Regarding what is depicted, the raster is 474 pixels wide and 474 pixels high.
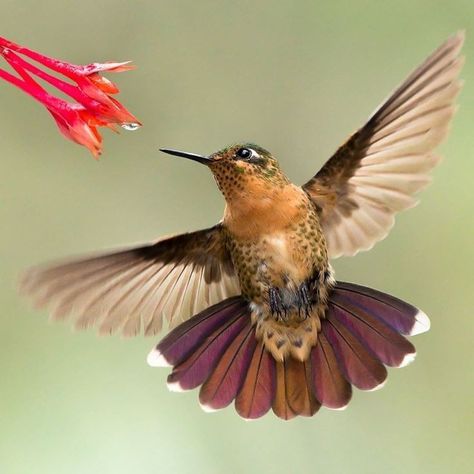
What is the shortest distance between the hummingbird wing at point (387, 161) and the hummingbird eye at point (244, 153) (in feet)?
0.60

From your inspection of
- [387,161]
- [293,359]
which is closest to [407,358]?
[293,359]

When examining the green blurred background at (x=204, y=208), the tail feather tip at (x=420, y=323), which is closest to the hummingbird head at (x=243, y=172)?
the tail feather tip at (x=420, y=323)

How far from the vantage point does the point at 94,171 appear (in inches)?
106

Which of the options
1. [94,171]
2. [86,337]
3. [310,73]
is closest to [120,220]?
[94,171]

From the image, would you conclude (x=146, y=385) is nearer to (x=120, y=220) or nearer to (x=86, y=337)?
(x=86, y=337)

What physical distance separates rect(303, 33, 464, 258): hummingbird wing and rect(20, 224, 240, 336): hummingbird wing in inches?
9.7

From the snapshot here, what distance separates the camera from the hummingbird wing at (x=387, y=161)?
1635 millimetres

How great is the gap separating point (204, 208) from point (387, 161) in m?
0.89

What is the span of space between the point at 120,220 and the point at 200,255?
2.63 ft

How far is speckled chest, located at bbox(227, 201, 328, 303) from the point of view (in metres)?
1.84

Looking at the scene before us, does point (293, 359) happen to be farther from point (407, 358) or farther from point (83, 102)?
point (83, 102)

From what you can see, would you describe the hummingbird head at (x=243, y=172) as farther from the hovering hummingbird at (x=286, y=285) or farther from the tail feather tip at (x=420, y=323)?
the tail feather tip at (x=420, y=323)

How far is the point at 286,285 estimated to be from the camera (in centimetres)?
187

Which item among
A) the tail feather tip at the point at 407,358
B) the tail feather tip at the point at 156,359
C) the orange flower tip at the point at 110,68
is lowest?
the tail feather tip at the point at 407,358
